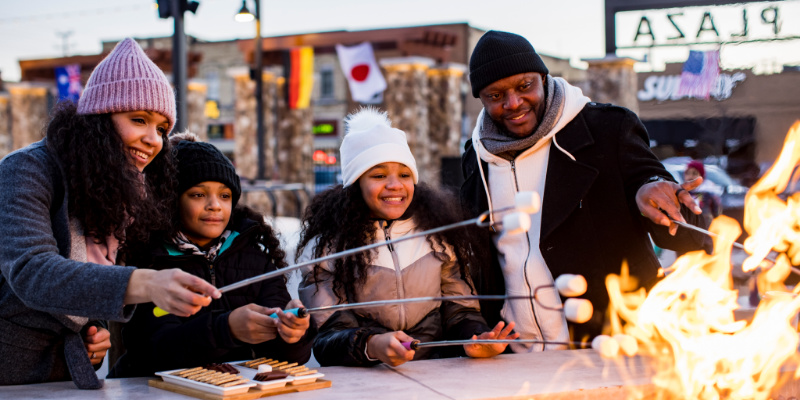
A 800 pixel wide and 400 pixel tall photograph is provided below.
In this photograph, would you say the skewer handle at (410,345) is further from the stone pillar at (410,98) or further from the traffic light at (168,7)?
the stone pillar at (410,98)

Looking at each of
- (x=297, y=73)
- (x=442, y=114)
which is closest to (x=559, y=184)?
(x=442, y=114)

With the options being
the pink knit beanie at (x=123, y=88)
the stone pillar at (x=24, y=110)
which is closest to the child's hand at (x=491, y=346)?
the pink knit beanie at (x=123, y=88)

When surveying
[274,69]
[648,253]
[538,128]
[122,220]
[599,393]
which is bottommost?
[599,393]

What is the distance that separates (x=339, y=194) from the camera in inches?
127

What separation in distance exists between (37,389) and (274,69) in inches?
752

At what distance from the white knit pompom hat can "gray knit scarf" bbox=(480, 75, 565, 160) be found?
0.35 metres

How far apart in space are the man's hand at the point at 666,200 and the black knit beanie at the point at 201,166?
63.4 inches

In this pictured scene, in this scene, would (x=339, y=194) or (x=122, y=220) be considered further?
(x=339, y=194)

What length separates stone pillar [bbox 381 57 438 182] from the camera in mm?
18016

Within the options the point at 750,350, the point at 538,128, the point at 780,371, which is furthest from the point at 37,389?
the point at 780,371

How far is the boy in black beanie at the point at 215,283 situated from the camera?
2.48m

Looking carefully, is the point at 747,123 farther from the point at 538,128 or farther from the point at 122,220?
the point at 122,220

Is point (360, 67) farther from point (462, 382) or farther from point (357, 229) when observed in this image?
point (462, 382)

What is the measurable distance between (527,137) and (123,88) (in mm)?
1574
